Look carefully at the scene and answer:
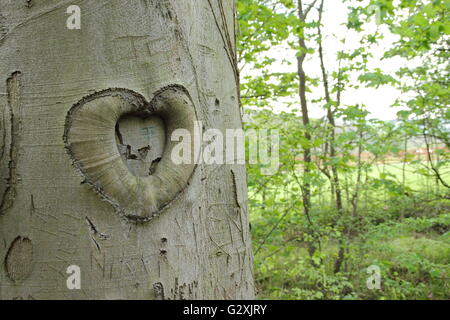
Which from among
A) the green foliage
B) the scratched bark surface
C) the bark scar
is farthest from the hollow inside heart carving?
the green foliage

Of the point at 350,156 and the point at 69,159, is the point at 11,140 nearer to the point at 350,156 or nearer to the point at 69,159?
the point at 69,159

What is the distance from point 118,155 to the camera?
0.82 metres

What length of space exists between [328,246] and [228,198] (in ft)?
20.9

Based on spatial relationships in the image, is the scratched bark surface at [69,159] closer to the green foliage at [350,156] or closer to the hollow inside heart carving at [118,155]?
the hollow inside heart carving at [118,155]

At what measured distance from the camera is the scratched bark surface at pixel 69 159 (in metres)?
0.79

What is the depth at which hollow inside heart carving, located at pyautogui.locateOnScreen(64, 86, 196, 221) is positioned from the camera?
2.58ft

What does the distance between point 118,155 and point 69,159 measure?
0.11m

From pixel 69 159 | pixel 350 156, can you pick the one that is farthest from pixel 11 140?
pixel 350 156

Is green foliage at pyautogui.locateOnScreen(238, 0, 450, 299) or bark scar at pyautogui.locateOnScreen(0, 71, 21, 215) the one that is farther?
green foliage at pyautogui.locateOnScreen(238, 0, 450, 299)

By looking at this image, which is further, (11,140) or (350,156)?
(350,156)

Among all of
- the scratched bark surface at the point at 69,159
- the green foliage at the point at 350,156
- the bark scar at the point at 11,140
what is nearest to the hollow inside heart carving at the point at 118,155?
the scratched bark surface at the point at 69,159

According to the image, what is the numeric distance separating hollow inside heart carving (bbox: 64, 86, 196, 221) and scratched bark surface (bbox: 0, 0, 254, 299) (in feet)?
0.06

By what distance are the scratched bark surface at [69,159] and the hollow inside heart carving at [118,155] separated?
0.06 feet

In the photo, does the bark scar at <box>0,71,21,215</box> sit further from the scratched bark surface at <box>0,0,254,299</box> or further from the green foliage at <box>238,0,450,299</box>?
the green foliage at <box>238,0,450,299</box>
